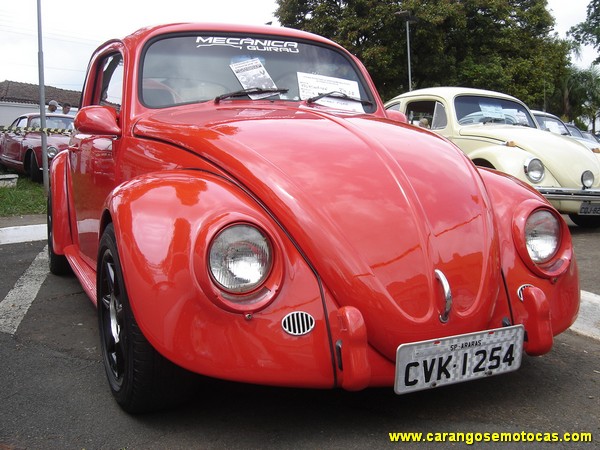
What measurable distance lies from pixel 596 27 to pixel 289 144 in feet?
181

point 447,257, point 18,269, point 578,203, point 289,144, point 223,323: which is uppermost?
point 289,144

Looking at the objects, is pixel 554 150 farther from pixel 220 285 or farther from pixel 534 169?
pixel 220 285

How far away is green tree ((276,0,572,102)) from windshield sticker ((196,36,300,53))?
22.0 meters

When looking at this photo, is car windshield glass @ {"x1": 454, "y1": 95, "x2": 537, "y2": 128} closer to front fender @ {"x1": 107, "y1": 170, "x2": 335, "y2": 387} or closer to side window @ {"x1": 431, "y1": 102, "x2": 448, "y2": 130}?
side window @ {"x1": 431, "y1": 102, "x2": 448, "y2": 130}

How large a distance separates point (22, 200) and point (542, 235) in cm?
847

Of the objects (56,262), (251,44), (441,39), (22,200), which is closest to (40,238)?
(56,262)

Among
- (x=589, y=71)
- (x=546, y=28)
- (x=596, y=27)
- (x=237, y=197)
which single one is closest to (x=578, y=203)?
(x=237, y=197)

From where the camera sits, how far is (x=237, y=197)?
87.1 inches

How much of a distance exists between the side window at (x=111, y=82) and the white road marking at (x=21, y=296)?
54.4 inches

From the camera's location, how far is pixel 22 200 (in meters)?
9.20

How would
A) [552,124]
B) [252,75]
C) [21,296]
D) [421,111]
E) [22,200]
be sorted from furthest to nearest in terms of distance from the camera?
[552,124] → [22,200] → [421,111] → [21,296] → [252,75]

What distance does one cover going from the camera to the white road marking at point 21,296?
3586 mm

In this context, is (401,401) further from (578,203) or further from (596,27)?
(596,27)

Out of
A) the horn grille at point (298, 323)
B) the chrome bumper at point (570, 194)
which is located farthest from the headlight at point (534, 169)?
the horn grille at point (298, 323)
